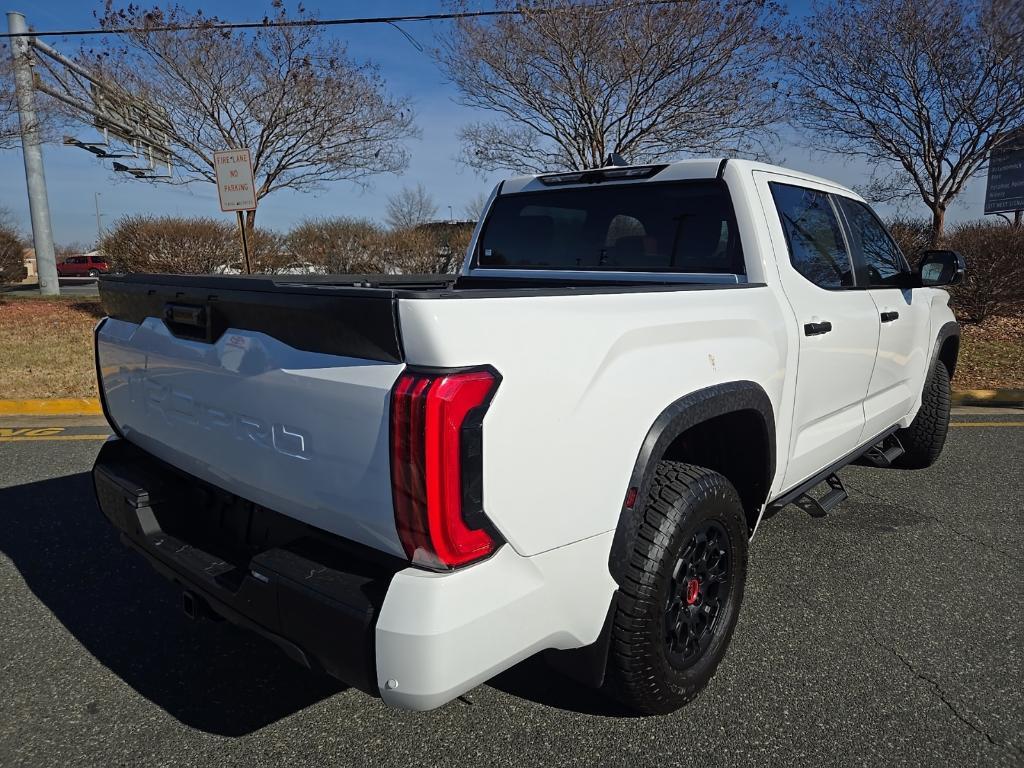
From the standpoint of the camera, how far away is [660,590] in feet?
6.79

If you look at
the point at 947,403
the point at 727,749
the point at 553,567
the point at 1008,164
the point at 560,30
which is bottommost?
the point at 727,749

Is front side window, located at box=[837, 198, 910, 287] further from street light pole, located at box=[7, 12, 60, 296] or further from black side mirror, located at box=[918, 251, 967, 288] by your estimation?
street light pole, located at box=[7, 12, 60, 296]

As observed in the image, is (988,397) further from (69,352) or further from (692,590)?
(69,352)

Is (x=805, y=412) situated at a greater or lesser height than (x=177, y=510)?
greater

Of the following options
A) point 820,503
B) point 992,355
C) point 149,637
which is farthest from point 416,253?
point 149,637

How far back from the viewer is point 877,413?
369 cm

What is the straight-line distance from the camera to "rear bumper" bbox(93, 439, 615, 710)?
1.58 m

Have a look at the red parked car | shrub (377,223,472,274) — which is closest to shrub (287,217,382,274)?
shrub (377,223,472,274)

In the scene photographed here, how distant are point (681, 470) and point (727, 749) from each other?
2.83ft

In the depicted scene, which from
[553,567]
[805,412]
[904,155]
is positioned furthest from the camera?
[904,155]

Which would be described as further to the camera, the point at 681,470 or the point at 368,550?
the point at 681,470

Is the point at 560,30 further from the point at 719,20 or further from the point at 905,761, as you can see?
the point at 905,761

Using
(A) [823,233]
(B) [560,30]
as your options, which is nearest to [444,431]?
(A) [823,233]

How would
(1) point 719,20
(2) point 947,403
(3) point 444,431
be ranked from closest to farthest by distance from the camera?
(3) point 444,431
(2) point 947,403
(1) point 719,20
